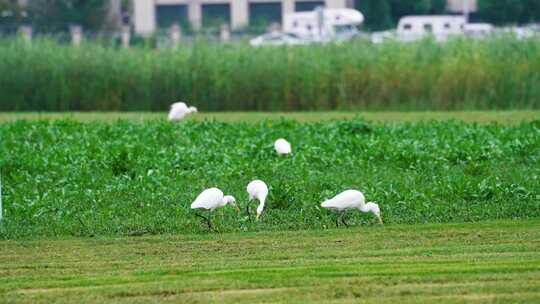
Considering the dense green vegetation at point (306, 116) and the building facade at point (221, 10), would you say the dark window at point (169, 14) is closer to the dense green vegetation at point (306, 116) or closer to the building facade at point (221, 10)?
the building facade at point (221, 10)

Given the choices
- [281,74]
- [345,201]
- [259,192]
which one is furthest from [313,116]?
[345,201]

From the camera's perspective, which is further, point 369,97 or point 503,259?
point 369,97

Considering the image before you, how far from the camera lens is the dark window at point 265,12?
7775 centimetres

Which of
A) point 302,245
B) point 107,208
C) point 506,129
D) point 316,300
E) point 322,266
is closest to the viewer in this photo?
point 316,300

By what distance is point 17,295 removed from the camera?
40.1 feet

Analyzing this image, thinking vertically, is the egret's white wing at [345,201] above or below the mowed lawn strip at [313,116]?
above

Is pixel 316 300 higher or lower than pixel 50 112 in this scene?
higher

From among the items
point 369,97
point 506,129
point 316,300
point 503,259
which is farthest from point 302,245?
point 369,97

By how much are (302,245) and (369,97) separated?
21.7 m

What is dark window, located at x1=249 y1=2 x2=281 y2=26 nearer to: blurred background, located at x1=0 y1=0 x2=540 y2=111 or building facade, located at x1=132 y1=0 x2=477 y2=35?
building facade, located at x1=132 y1=0 x2=477 y2=35

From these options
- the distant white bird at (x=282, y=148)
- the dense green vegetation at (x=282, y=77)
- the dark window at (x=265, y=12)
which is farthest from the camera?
the dark window at (x=265, y=12)

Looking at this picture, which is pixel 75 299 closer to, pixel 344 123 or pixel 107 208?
pixel 107 208

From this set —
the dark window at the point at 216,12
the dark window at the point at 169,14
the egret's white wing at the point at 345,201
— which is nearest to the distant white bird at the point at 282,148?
the egret's white wing at the point at 345,201

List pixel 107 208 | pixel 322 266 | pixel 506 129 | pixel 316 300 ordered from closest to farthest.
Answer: pixel 316 300 → pixel 322 266 → pixel 107 208 → pixel 506 129
